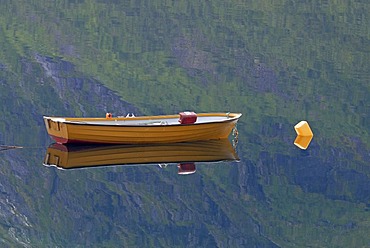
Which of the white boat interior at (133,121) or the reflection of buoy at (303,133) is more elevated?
the reflection of buoy at (303,133)

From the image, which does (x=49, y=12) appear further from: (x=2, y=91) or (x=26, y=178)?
(x=26, y=178)

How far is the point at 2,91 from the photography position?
66188mm

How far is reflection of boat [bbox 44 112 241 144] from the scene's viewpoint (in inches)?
1927

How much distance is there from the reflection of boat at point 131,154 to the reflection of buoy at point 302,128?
6.94 metres

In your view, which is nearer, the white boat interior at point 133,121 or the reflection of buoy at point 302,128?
the white boat interior at point 133,121

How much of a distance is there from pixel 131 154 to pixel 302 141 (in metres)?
10.9

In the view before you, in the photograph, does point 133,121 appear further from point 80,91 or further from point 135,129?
point 80,91

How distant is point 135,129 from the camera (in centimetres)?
4941

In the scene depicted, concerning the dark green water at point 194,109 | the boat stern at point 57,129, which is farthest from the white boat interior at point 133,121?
the dark green water at point 194,109

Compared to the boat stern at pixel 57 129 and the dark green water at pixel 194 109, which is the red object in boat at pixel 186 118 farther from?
the boat stern at pixel 57 129

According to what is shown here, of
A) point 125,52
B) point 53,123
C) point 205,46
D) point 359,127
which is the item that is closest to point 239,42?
point 205,46

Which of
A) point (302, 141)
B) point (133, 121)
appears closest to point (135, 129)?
point (133, 121)

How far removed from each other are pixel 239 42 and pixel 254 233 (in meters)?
57.2

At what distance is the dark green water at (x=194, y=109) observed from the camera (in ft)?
144
